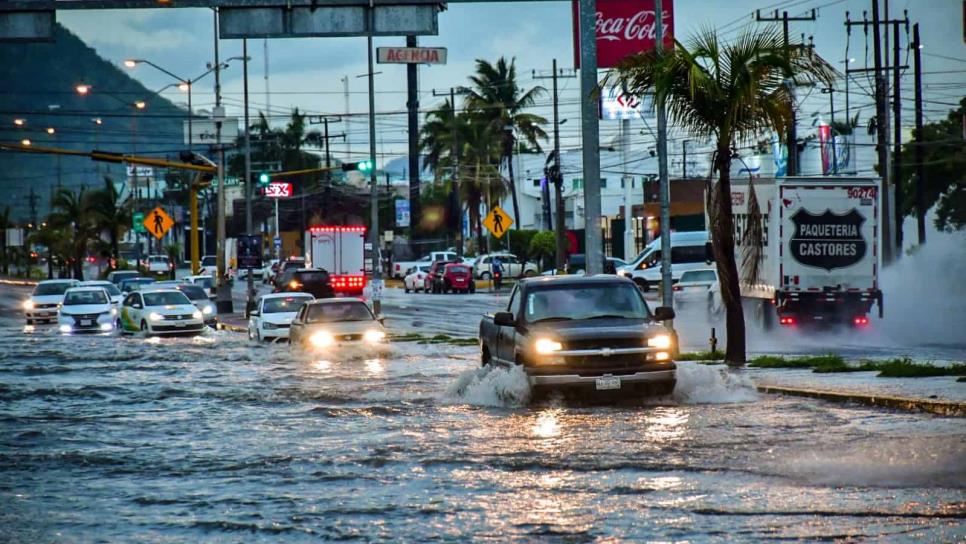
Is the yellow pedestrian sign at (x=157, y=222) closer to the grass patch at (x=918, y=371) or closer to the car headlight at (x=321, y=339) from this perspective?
the car headlight at (x=321, y=339)

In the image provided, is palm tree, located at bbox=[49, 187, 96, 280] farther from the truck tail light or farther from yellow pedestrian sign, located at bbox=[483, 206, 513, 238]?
yellow pedestrian sign, located at bbox=[483, 206, 513, 238]

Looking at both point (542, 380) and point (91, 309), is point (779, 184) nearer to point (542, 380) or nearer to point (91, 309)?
point (542, 380)

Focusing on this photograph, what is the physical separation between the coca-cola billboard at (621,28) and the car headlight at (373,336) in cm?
745

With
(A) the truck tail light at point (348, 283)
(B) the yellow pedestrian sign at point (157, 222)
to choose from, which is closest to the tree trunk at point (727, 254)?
(A) the truck tail light at point (348, 283)

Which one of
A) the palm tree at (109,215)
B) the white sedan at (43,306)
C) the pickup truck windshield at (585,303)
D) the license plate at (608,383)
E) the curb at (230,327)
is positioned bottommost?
the curb at (230,327)

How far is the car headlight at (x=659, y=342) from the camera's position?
19281 mm

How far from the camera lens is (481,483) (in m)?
12.9

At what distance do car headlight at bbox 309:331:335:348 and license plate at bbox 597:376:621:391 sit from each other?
13.4 metres

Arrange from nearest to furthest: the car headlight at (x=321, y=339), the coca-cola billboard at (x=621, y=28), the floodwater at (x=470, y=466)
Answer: the floodwater at (x=470, y=466) → the coca-cola billboard at (x=621, y=28) → the car headlight at (x=321, y=339)

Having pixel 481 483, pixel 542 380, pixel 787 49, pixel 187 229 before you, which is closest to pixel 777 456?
pixel 481 483

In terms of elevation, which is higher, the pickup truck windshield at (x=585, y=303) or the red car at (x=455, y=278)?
the pickup truck windshield at (x=585, y=303)

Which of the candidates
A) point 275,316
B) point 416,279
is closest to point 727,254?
point 275,316

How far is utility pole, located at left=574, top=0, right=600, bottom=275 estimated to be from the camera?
2631cm

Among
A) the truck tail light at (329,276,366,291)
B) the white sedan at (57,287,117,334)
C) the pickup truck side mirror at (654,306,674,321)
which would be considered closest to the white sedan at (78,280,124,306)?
the white sedan at (57,287,117,334)
